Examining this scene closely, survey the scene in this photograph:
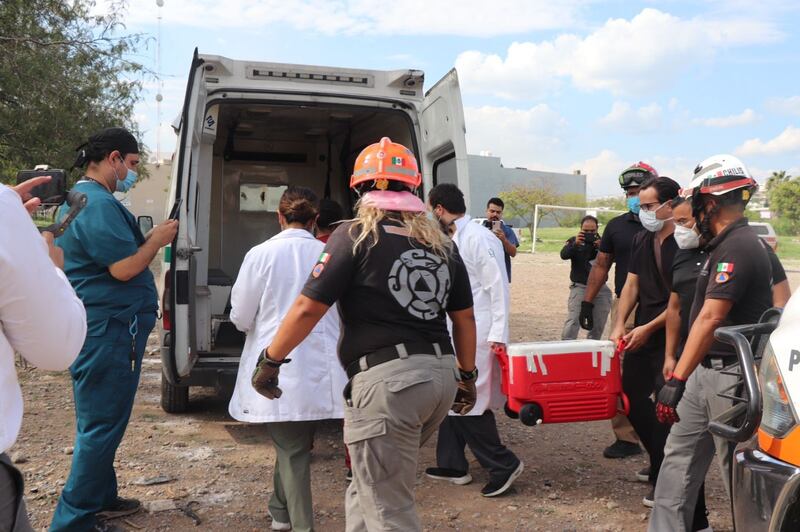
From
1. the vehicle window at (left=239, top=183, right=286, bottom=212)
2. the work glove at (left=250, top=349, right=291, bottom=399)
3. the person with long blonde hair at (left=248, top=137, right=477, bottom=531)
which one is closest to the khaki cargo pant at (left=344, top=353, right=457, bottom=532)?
the person with long blonde hair at (left=248, top=137, right=477, bottom=531)

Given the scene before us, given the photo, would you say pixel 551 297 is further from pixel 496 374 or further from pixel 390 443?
pixel 390 443

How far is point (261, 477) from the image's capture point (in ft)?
16.4

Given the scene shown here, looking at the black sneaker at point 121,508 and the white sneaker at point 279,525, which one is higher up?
the black sneaker at point 121,508

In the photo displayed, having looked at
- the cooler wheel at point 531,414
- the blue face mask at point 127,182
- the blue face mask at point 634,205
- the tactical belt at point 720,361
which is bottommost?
the cooler wheel at point 531,414

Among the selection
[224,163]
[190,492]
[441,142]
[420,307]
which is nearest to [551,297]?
[224,163]

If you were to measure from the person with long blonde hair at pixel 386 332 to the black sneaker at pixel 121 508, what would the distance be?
166 cm

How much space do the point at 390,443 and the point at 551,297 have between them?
1466cm

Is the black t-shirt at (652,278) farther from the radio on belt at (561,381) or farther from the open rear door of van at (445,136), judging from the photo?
the open rear door of van at (445,136)

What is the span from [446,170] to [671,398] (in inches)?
105

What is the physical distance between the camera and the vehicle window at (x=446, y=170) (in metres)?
5.52

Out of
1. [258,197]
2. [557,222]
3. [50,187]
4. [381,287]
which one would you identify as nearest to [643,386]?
[381,287]

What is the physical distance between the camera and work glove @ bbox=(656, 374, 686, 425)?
357 centimetres

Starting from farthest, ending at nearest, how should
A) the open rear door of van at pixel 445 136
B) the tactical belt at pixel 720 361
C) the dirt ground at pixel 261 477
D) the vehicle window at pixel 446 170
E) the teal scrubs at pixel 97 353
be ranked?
1. the vehicle window at pixel 446 170
2. the open rear door of van at pixel 445 136
3. the dirt ground at pixel 261 477
4. the teal scrubs at pixel 97 353
5. the tactical belt at pixel 720 361

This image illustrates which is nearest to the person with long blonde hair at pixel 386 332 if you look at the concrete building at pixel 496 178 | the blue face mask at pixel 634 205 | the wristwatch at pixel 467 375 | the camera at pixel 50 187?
the wristwatch at pixel 467 375
